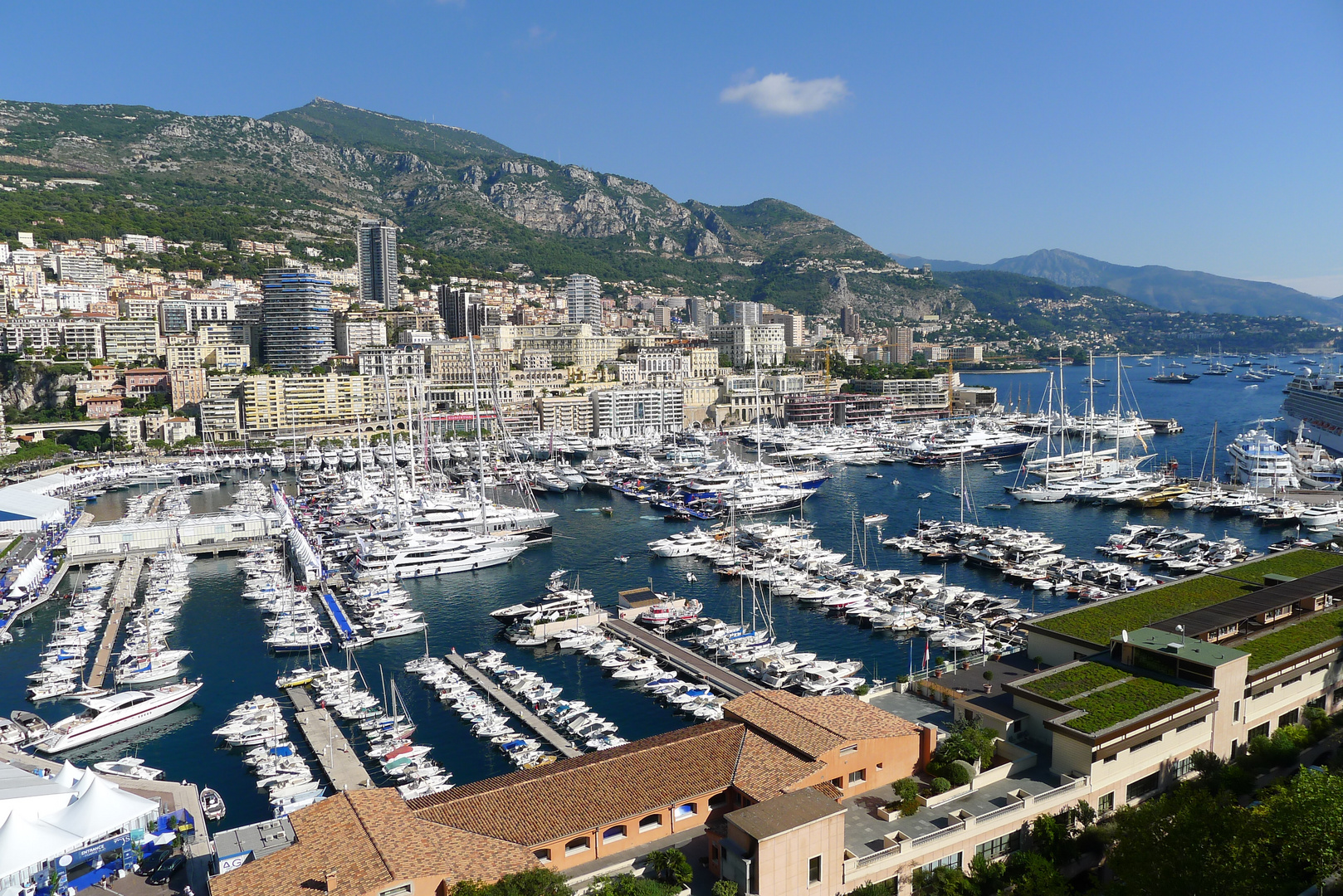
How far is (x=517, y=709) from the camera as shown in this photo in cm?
2450

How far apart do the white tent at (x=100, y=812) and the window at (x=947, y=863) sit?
14615 mm

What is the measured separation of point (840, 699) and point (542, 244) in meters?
171

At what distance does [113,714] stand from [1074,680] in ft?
79.9

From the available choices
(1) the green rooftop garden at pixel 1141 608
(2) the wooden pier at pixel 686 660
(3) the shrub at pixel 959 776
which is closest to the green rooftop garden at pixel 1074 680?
(1) the green rooftop garden at pixel 1141 608

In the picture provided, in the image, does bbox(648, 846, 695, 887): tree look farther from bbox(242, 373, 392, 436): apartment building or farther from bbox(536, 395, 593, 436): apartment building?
bbox(242, 373, 392, 436): apartment building

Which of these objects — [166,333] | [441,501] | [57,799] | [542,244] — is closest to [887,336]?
[542,244]

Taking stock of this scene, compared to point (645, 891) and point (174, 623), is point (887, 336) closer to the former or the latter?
point (174, 623)

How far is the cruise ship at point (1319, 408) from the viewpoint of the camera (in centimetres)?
6819

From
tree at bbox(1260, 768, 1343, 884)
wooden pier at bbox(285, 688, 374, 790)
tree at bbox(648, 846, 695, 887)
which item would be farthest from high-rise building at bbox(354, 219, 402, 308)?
tree at bbox(1260, 768, 1343, 884)

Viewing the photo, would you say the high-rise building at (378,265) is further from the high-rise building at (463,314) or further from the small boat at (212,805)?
the small boat at (212,805)

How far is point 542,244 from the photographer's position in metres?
180

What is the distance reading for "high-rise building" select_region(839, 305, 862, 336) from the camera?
186 metres

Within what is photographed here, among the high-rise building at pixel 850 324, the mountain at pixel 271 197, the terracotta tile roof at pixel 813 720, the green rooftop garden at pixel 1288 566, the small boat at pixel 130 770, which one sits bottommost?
the small boat at pixel 130 770

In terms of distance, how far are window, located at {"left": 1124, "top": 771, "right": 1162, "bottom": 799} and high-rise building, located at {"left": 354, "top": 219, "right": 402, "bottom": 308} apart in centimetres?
13531
